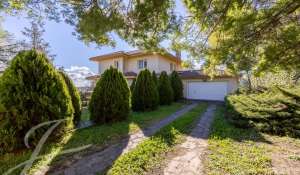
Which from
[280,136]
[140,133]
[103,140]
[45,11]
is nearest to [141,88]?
[140,133]

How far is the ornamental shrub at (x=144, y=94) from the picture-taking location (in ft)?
37.9

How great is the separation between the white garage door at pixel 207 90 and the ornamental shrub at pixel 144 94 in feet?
30.5

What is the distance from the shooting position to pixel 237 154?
4.58m

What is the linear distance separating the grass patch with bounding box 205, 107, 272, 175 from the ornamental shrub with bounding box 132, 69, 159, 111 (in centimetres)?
544

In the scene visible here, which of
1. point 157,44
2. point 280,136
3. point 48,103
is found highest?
point 157,44

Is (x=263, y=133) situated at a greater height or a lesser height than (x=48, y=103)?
Result: lesser

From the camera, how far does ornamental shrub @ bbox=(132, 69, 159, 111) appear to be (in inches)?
455

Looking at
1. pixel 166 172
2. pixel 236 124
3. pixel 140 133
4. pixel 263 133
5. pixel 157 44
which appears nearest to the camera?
pixel 166 172

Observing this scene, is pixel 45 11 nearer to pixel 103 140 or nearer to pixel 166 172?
pixel 103 140

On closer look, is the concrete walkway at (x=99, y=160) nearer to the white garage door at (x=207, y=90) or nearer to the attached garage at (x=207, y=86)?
the attached garage at (x=207, y=86)

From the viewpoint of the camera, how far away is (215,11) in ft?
15.1

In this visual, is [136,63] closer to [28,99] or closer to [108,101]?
[108,101]

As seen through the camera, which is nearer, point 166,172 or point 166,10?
point 166,172

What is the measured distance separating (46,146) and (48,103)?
1.03 m
